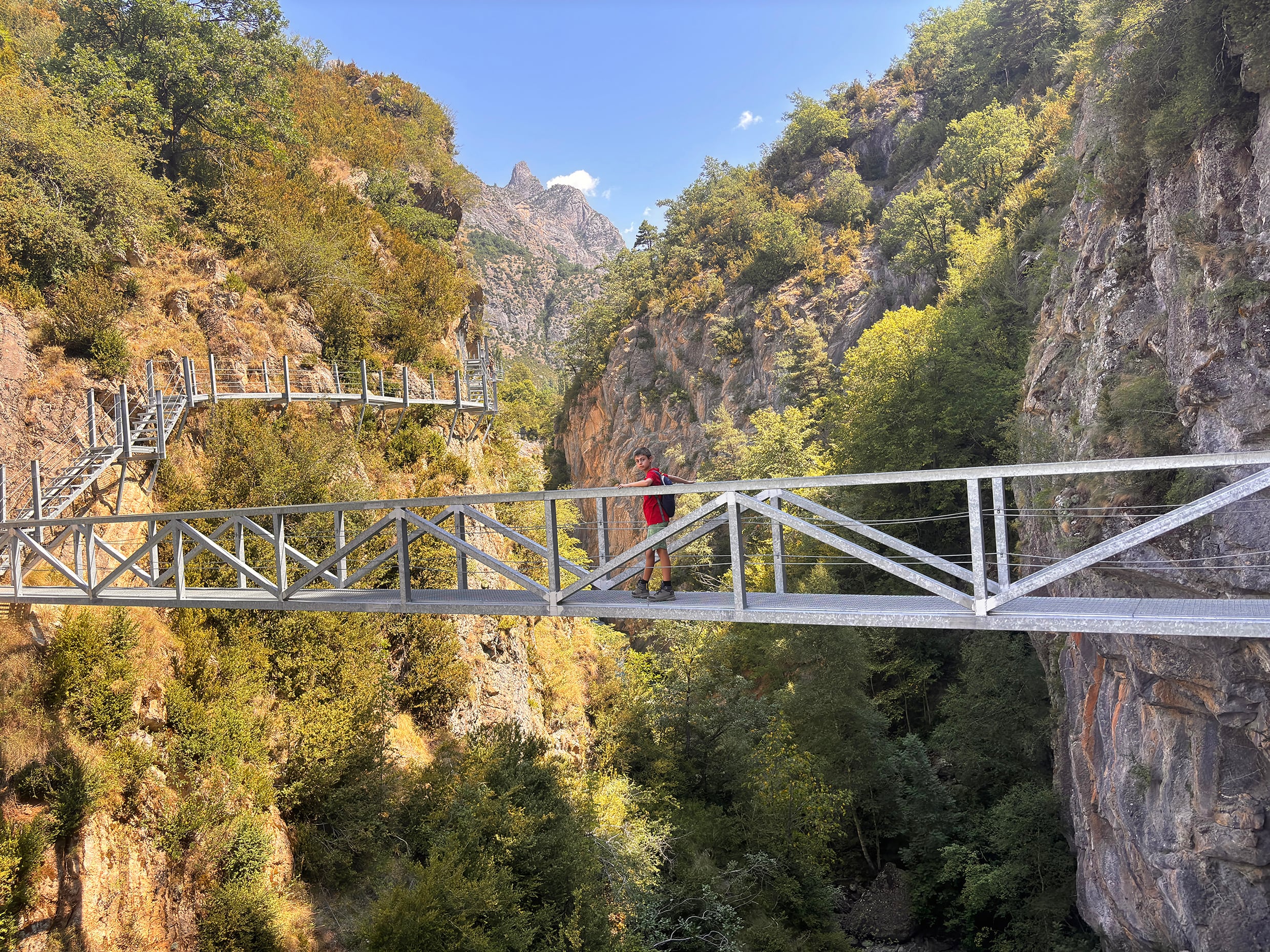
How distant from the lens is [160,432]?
12469mm

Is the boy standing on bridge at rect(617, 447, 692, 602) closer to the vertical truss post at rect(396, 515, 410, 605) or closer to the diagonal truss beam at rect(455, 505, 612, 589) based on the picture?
the diagonal truss beam at rect(455, 505, 612, 589)

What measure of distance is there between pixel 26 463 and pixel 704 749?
54.1ft

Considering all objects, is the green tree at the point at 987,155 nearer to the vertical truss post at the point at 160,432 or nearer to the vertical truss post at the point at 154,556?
the vertical truss post at the point at 160,432

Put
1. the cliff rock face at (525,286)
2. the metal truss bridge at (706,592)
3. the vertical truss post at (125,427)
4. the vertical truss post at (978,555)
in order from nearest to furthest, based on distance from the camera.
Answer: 1. the metal truss bridge at (706,592)
2. the vertical truss post at (978,555)
3. the vertical truss post at (125,427)
4. the cliff rock face at (525,286)

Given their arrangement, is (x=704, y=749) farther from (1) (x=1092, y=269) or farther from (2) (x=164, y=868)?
(1) (x=1092, y=269)

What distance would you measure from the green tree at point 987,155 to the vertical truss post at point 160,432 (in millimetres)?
37775

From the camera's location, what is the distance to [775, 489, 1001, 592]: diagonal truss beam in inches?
198

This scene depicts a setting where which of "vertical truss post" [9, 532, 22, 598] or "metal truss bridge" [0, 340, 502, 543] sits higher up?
"metal truss bridge" [0, 340, 502, 543]

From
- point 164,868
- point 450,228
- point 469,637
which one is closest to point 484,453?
point 469,637

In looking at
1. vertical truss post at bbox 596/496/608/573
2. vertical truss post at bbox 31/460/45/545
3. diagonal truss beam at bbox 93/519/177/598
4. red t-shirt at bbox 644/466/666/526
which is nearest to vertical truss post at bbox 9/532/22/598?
vertical truss post at bbox 31/460/45/545

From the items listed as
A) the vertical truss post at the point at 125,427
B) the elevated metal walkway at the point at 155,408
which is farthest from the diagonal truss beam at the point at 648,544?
the vertical truss post at the point at 125,427

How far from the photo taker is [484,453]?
2472cm

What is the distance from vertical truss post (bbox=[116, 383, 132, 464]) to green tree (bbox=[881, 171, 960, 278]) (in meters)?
36.4

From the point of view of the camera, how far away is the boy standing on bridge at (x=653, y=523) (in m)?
6.70
